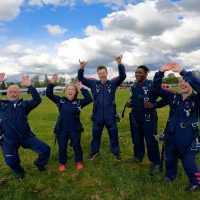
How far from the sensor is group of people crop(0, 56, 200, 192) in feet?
27.5

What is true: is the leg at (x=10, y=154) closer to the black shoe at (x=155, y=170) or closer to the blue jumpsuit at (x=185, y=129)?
the black shoe at (x=155, y=170)

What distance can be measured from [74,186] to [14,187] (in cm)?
156

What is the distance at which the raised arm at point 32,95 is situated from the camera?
32.8 ft

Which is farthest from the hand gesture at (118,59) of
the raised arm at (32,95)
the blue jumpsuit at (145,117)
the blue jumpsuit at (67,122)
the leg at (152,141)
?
the raised arm at (32,95)

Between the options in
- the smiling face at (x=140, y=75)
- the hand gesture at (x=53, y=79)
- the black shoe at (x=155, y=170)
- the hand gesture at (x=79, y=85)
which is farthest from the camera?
the hand gesture at (x=79, y=85)

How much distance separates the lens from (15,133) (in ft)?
31.7

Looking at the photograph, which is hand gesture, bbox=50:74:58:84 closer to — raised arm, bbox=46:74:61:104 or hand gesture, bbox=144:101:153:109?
raised arm, bbox=46:74:61:104

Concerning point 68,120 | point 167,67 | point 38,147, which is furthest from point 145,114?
point 38,147

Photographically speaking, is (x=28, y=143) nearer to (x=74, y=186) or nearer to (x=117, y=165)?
(x=74, y=186)

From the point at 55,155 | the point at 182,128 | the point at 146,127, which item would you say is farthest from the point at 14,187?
the point at 182,128

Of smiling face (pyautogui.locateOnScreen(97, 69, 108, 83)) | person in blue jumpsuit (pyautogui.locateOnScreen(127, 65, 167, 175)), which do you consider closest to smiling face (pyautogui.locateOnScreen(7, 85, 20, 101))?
smiling face (pyautogui.locateOnScreen(97, 69, 108, 83))

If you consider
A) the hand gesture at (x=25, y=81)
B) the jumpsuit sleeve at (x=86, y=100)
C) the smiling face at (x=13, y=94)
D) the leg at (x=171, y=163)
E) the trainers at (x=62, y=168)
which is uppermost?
the hand gesture at (x=25, y=81)

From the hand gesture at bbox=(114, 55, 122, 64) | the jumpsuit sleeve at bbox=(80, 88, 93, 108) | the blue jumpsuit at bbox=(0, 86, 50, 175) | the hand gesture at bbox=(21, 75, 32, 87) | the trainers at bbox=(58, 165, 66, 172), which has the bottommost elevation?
the trainers at bbox=(58, 165, 66, 172)

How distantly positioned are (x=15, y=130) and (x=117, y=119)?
3126 millimetres
